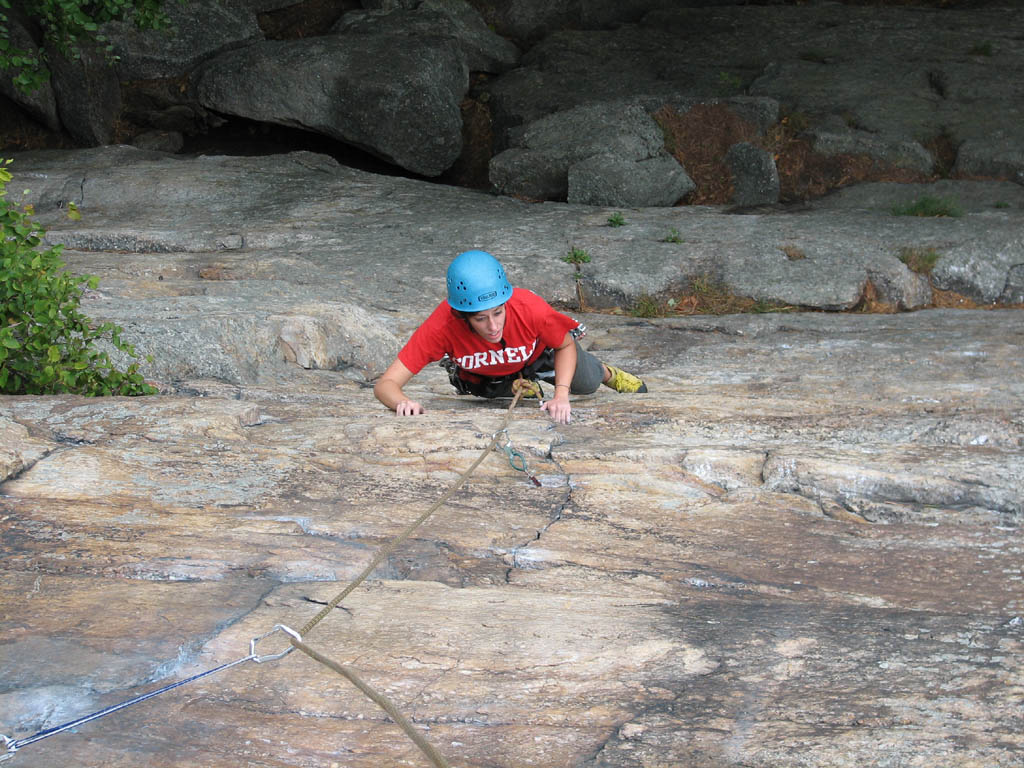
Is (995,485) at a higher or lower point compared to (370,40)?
lower

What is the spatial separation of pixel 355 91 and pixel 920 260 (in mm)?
6158

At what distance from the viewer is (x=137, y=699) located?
6.81 feet

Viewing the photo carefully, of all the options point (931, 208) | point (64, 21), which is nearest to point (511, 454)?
point (931, 208)

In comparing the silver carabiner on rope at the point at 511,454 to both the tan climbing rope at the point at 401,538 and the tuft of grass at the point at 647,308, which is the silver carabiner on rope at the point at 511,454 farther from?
the tuft of grass at the point at 647,308

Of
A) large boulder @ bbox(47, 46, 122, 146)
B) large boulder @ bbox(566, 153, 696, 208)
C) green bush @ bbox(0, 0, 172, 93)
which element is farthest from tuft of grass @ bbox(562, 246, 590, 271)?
large boulder @ bbox(47, 46, 122, 146)

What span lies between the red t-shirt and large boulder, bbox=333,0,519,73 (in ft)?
25.7

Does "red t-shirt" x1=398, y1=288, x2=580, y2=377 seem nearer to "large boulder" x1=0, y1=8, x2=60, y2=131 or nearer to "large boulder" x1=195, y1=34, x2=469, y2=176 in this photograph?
"large boulder" x1=195, y1=34, x2=469, y2=176

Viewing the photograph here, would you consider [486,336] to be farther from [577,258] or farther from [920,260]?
[920,260]

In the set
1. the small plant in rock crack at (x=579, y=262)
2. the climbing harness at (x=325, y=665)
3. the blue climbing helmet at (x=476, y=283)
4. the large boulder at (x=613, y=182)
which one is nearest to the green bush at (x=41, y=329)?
the blue climbing helmet at (x=476, y=283)

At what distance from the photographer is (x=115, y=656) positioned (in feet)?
7.30

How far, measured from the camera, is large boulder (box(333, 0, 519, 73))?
11.5 m

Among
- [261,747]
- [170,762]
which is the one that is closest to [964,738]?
[261,747]

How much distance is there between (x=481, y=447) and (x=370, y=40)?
834 centimetres

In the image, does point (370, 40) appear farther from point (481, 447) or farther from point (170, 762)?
point (170, 762)
